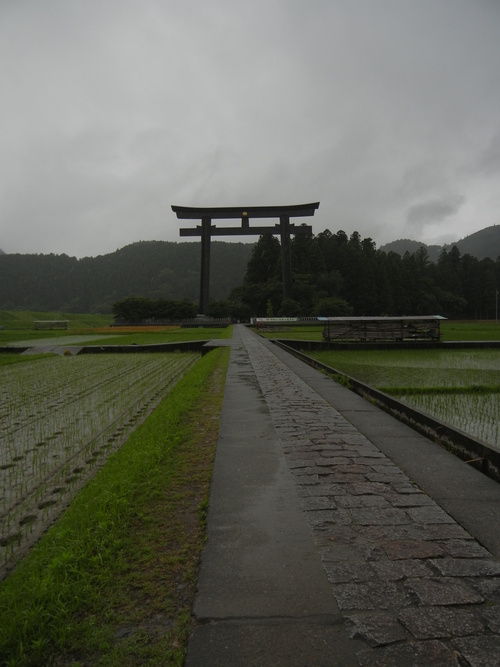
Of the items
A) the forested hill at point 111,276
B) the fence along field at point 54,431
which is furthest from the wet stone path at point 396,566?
the forested hill at point 111,276

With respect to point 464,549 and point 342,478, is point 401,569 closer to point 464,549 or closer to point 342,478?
point 464,549

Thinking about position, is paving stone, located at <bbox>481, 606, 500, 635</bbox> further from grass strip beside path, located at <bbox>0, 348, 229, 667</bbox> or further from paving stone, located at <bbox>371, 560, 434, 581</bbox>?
grass strip beside path, located at <bbox>0, 348, 229, 667</bbox>

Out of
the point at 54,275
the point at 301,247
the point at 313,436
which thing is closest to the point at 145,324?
the point at 301,247

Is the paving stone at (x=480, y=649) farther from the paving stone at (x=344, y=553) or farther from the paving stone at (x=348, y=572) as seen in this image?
the paving stone at (x=344, y=553)

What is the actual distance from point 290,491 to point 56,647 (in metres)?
1.57

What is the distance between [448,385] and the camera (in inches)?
304

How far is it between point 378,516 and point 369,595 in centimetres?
75

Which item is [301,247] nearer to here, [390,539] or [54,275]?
[390,539]

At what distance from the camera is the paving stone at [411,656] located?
1366 millimetres

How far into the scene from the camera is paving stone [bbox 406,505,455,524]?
2.38m

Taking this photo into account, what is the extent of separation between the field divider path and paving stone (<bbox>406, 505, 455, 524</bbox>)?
0.04ft

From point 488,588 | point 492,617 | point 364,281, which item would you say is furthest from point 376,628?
point 364,281

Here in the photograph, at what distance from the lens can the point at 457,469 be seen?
10.7 feet

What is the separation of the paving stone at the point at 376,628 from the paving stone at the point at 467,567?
435mm
